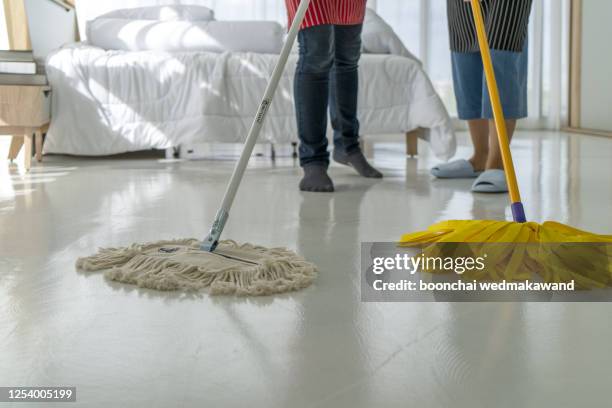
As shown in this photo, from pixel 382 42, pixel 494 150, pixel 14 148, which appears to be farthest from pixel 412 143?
pixel 14 148

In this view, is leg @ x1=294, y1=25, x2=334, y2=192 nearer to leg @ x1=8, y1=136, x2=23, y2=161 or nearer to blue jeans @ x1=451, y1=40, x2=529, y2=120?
blue jeans @ x1=451, y1=40, x2=529, y2=120

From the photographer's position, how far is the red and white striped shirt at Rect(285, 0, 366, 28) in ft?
7.20

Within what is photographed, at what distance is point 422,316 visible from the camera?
3.23 ft

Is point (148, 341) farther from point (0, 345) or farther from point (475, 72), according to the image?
point (475, 72)

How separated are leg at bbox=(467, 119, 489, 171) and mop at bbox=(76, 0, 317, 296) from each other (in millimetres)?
1340

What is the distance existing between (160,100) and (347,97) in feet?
3.72

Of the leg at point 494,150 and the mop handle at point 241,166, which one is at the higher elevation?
the mop handle at point 241,166

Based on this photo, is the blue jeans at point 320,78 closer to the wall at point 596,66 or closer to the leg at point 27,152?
the leg at point 27,152

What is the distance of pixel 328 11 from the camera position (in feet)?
7.29

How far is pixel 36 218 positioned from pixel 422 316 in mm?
1132

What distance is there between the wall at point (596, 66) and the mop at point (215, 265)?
4.30m

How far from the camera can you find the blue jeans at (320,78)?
2242 millimetres

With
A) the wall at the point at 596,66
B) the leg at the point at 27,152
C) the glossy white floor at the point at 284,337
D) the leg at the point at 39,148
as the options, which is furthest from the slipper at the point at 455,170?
the wall at the point at 596,66

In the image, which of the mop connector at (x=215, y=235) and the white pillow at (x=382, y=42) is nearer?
the mop connector at (x=215, y=235)
